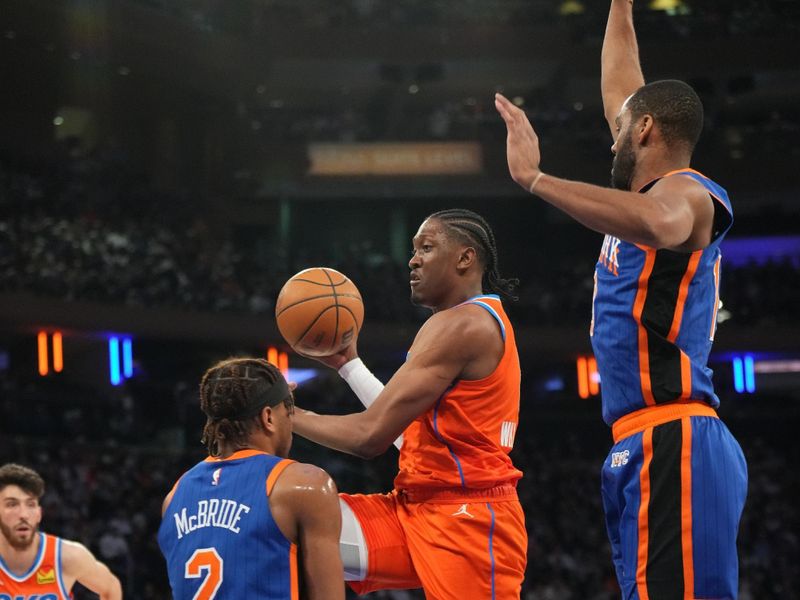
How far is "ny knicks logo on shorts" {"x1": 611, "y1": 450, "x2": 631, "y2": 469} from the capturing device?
3.29 metres

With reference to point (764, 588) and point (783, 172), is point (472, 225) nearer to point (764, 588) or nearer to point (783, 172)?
point (764, 588)

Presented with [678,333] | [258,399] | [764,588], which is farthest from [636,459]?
[764,588]

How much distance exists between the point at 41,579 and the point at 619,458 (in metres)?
4.44

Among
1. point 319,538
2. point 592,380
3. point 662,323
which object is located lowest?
point 592,380

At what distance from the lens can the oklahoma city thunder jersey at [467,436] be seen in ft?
12.6

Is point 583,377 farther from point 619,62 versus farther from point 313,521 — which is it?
point 313,521

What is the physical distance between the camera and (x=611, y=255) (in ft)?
11.3

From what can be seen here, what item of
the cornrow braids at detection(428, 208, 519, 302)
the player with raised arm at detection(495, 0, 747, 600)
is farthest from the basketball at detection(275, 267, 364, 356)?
the player with raised arm at detection(495, 0, 747, 600)

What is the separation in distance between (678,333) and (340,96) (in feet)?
71.5

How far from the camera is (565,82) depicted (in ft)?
77.4

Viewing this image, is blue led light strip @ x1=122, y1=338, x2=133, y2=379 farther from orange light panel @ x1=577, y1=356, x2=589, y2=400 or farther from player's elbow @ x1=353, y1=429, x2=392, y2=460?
player's elbow @ x1=353, y1=429, x2=392, y2=460

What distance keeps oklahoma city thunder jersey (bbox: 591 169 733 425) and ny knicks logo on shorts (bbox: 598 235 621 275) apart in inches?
1.3

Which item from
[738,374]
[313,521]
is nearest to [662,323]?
[313,521]

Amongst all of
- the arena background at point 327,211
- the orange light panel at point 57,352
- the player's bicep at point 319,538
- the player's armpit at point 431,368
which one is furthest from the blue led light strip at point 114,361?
the player's bicep at point 319,538
